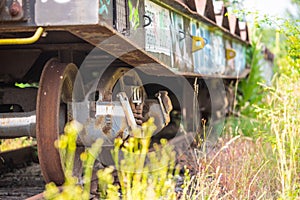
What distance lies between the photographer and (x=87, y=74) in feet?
17.7

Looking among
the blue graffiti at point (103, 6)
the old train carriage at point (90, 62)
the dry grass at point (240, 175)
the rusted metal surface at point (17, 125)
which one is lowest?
the dry grass at point (240, 175)

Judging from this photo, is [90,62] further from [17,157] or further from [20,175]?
[17,157]

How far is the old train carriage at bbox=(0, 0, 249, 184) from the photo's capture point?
3449 millimetres

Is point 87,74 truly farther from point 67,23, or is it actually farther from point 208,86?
point 208,86

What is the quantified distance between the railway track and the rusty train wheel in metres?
0.53

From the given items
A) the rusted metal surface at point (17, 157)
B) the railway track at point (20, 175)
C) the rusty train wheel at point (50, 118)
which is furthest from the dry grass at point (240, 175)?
the rusted metal surface at point (17, 157)

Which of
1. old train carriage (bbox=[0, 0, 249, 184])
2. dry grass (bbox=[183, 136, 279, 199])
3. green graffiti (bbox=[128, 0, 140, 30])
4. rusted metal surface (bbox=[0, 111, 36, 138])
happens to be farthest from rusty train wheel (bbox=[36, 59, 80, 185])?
dry grass (bbox=[183, 136, 279, 199])

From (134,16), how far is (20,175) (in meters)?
2.63

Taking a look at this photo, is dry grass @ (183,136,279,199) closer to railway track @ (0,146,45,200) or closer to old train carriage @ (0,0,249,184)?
old train carriage @ (0,0,249,184)

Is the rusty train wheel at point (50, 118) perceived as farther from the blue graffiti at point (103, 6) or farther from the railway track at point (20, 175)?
the blue graffiti at point (103, 6)

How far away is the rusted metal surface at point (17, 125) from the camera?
453cm

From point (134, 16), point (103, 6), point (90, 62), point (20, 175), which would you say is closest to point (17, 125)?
point (90, 62)

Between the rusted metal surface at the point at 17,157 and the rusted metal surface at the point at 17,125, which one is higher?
the rusted metal surface at the point at 17,125

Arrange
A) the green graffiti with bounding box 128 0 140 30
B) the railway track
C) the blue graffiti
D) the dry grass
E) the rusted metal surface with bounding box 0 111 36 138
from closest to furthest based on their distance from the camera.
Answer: the blue graffiti → the green graffiti with bounding box 128 0 140 30 → the dry grass → the rusted metal surface with bounding box 0 111 36 138 → the railway track
